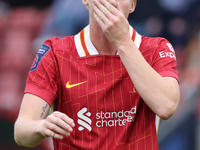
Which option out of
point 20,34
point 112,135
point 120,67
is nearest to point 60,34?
point 20,34

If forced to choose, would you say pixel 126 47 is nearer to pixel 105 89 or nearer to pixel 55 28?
pixel 105 89

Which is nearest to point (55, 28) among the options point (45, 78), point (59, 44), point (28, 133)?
point (59, 44)

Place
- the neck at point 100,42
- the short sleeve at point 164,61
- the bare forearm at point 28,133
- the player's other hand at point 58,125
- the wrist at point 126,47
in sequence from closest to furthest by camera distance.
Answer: the player's other hand at point 58,125 → the bare forearm at point 28,133 → the wrist at point 126,47 → the short sleeve at point 164,61 → the neck at point 100,42

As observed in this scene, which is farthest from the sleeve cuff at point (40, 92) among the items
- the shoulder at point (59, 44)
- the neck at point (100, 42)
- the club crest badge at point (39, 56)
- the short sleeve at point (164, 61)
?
the short sleeve at point (164, 61)

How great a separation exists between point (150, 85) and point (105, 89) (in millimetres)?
291

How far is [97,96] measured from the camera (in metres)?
1.53

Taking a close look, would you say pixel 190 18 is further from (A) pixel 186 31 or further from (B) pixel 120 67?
(B) pixel 120 67

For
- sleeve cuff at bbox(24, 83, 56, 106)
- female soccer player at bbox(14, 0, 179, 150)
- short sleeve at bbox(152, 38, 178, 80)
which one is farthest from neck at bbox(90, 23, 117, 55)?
sleeve cuff at bbox(24, 83, 56, 106)

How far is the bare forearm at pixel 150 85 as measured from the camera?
4.48 feet

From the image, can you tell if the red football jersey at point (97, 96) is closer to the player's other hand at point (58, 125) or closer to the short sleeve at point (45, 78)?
the short sleeve at point (45, 78)

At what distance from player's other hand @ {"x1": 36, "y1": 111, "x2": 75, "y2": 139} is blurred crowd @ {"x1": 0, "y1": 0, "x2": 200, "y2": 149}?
2.17m

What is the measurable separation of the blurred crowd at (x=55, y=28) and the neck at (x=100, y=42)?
1531 millimetres

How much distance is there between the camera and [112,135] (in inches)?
59.4

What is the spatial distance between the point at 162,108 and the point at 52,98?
609 mm
